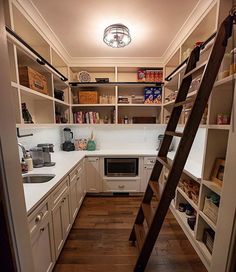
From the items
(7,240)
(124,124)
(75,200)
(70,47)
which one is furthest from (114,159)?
(7,240)

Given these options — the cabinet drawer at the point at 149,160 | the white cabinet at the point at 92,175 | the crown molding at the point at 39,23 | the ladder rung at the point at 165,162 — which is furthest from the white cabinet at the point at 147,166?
the crown molding at the point at 39,23

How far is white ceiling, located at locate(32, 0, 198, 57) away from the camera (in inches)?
59.2

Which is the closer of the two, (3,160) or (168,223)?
(3,160)

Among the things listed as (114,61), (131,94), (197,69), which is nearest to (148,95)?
(131,94)

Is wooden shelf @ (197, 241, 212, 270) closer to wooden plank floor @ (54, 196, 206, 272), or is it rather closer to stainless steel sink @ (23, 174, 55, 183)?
wooden plank floor @ (54, 196, 206, 272)

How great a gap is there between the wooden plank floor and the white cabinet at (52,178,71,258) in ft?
0.72

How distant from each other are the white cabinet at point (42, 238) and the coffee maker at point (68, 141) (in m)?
1.85

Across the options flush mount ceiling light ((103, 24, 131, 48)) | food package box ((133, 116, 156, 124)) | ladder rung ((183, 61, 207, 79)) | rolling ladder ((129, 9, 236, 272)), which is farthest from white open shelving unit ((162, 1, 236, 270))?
food package box ((133, 116, 156, 124))

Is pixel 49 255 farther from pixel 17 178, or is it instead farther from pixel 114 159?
pixel 114 159

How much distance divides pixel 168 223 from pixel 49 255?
1581 millimetres

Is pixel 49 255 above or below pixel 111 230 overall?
above

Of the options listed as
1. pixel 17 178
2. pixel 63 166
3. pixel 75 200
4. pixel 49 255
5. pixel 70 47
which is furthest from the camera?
pixel 70 47

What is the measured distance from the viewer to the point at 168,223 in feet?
7.18

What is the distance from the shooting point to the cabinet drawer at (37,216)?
1.04 m
